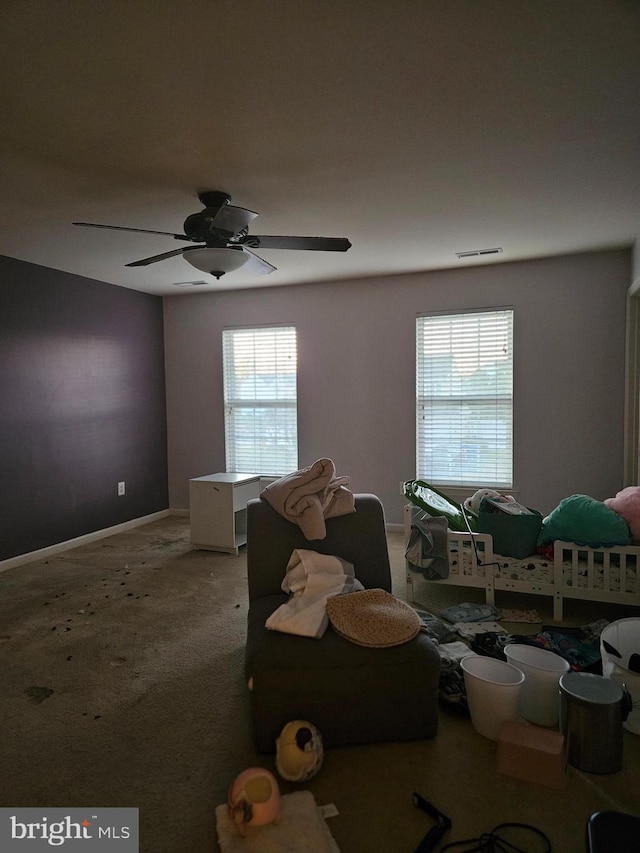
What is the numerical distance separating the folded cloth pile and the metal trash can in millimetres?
1205

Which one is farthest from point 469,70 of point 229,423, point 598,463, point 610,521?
point 229,423

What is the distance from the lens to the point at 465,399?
476cm

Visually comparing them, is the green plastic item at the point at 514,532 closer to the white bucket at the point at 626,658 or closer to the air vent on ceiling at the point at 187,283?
the white bucket at the point at 626,658

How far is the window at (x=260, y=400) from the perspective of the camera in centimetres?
543

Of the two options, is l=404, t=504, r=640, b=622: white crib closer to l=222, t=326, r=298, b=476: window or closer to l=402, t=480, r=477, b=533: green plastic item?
l=402, t=480, r=477, b=533: green plastic item

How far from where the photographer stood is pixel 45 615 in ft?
10.4

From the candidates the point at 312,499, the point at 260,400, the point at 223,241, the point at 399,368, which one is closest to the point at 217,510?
the point at 260,400

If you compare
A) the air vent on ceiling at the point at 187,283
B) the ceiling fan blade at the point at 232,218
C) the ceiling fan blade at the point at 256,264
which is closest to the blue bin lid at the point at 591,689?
the ceiling fan blade at the point at 232,218

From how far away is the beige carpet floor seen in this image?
5.24ft

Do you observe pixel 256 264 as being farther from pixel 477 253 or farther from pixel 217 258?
pixel 477 253

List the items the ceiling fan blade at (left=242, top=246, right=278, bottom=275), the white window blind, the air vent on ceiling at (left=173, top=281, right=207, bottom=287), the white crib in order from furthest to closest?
1. the air vent on ceiling at (left=173, top=281, right=207, bottom=287)
2. the white window blind
3. the ceiling fan blade at (left=242, top=246, right=278, bottom=275)
4. the white crib

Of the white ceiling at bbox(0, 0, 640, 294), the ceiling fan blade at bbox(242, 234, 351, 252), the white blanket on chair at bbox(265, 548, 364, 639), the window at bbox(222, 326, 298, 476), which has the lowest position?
the white blanket on chair at bbox(265, 548, 364, 639)

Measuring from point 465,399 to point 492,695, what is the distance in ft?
10.5

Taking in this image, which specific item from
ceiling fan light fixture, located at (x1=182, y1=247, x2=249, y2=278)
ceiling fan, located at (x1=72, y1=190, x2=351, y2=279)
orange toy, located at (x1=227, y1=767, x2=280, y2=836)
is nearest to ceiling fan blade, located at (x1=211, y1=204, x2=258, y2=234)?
ceiling fan, located at (x1=72, y1=190, x2=351, y2=279)
